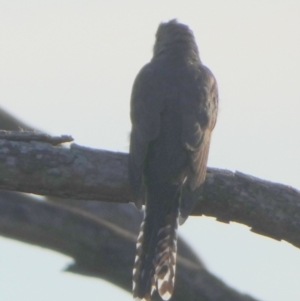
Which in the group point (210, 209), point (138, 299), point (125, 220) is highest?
point (210, 209)

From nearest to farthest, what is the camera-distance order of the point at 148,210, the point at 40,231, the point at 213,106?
the point at 148,210, the point at 213,106, the point at 40,231

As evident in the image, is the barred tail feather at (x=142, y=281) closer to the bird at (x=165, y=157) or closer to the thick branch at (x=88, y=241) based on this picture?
the bird at (x=165, y=157)

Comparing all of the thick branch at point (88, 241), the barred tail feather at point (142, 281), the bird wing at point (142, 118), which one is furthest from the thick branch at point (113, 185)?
the thick branch at point (88, 241)

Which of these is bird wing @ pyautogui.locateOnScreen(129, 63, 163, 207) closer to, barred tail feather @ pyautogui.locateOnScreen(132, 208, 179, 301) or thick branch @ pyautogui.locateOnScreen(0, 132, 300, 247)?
thick branch @ pyautogui.locateOnScreen(0, 132, 300, 247)

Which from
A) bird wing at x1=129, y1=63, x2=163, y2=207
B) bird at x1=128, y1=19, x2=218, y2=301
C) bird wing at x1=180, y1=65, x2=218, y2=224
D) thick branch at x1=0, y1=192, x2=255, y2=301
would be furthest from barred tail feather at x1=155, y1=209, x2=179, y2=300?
thick branch at x1=0, y1=192, x2=255, y2=301

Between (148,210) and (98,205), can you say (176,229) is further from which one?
(98,205)

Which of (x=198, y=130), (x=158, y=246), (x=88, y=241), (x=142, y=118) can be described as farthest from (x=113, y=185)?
(x=88, y=241)

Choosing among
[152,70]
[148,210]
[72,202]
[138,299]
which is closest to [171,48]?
[152,70]

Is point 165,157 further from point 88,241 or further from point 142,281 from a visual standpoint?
point 88,241
